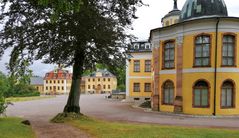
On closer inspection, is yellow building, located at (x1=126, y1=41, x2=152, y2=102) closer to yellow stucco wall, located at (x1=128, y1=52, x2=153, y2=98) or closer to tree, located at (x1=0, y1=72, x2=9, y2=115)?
yellow stucco wall, located at (x1=128, y1=52, x2=153, y2=98)

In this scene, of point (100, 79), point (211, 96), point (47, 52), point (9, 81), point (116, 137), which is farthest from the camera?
point (100, 79)

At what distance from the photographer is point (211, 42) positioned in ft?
91.9

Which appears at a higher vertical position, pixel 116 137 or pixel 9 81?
pixel 9 81

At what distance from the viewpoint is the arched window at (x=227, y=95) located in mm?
27859

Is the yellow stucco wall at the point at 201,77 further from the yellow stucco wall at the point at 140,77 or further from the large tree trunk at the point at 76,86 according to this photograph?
the yellow stucco wall at the point at 140,77

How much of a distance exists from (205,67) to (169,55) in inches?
160

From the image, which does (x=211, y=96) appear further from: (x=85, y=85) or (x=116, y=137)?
(x=85, y=85)

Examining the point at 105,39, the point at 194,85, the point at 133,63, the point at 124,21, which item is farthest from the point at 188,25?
the point at 133,63

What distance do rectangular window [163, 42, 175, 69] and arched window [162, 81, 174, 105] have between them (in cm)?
154

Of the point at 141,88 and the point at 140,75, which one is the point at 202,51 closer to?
the point at 140,75

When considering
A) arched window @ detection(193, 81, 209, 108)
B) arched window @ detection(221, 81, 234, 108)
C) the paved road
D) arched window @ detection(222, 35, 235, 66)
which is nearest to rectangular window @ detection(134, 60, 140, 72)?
the paved road

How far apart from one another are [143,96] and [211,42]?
25.9 meters

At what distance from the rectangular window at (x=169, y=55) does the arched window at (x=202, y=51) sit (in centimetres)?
264

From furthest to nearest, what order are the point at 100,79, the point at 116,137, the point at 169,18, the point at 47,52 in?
the point at 100,79, the point at 169,18, the point at 47,52, the point at 116,137
